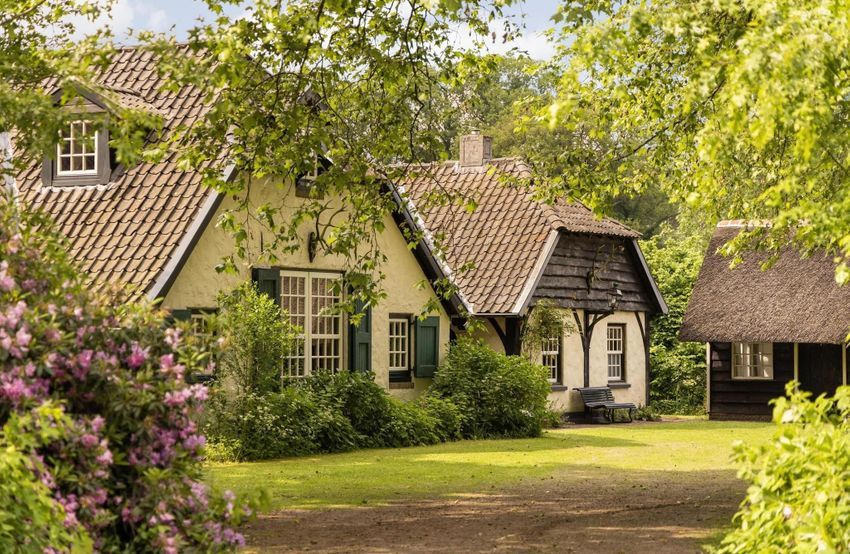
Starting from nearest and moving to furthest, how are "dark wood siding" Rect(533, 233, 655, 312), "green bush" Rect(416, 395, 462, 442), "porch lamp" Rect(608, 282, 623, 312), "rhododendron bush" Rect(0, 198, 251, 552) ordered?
"rhododendron bush" Rect(0, 198, 251, 552) → "green bush" Rect(416, 395, 462, 442) → "dark wood siding" Rect(533, 233, 655, 312) → "porch lamp" Rect(608, 282, 623, 312)

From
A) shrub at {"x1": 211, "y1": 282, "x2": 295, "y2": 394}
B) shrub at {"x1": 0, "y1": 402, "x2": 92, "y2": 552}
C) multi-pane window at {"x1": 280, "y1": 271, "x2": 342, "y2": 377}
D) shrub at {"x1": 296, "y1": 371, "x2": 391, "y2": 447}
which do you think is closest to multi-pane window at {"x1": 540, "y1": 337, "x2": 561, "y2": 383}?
multi-pane window at {"x1": 280, "y1": 271, "x2": 342, "y2": 377}

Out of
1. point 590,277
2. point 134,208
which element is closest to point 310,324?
point 134,208

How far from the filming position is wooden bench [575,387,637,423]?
97.4ft

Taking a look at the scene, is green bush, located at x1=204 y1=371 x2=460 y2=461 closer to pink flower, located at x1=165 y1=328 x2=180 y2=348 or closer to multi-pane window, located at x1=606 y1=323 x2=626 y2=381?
multi-pane window, located at x1=606 y1=323 x2=626 y2=381

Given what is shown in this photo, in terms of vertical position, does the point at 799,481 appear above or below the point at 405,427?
above

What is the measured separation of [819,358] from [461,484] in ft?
55.1

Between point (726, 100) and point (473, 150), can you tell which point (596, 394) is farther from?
point (726, 100)

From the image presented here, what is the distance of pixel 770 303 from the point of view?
30984mm

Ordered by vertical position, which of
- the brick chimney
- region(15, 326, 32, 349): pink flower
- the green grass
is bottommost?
the green grass

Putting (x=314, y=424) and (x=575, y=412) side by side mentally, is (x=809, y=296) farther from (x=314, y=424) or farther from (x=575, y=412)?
(x=314, y=424)

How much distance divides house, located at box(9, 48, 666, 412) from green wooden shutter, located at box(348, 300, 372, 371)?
0.03m

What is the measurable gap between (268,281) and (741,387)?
48.0ft

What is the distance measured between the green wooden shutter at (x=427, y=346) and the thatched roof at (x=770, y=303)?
875 centimetres

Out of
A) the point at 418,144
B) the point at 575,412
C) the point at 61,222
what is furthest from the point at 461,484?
the point at 575,412
